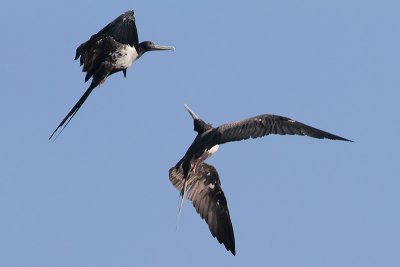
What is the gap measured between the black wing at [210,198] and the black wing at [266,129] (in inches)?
70.0

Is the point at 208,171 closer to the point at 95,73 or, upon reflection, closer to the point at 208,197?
the point at 208,197

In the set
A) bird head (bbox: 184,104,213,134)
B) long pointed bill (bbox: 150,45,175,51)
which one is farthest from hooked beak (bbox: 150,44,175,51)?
bird head (bbox: 184,104,213,134)

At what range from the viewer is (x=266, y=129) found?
10.4m

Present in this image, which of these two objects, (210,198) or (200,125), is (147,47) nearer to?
(200,125)

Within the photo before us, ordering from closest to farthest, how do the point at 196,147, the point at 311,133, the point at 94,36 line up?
the point at 311,133
the point at 196,147
the point at 94,36

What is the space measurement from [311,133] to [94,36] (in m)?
3.43

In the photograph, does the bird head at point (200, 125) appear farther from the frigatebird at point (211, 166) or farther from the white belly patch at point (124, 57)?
the white belly patch at point (124, 57)

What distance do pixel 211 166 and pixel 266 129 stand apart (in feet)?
7.46

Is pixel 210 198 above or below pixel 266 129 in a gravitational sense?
below

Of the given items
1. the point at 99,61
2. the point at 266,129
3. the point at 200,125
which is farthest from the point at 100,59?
the point at 266,129

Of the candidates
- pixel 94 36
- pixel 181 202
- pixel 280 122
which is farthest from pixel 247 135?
pixel 94 36

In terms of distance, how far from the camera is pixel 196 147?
11258mm

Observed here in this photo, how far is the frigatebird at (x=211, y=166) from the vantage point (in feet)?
34.2

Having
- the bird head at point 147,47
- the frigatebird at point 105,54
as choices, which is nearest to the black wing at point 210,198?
the frigatebird at point 105,54
